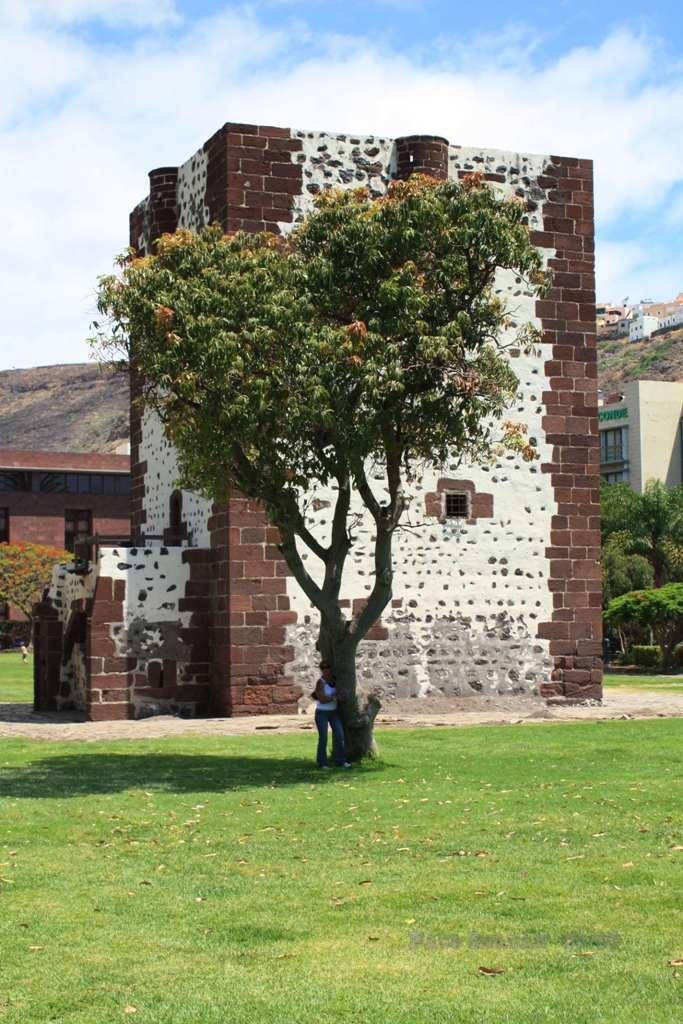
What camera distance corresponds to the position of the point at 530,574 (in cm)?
2419

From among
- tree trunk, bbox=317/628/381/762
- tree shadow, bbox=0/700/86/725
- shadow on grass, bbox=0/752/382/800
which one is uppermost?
tree trunk, bbox=317/628/381/762

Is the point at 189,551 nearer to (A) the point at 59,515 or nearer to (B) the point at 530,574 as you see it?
(B) the point at 530,574

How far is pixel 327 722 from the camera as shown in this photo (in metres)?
15.7

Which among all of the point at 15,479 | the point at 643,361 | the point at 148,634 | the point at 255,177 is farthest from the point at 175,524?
the point at 643,361

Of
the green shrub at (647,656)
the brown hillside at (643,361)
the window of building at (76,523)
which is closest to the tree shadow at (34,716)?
the green shrub at (647,656)

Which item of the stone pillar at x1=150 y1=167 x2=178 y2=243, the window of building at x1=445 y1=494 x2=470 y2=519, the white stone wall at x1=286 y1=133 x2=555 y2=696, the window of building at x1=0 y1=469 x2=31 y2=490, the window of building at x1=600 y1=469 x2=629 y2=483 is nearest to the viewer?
the white stone wall at x1=286 y1=133 x2=555 y2=696

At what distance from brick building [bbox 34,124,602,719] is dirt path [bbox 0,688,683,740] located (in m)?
0.28

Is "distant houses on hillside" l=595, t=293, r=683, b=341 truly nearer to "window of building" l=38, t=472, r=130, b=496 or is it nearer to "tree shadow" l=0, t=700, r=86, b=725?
"window of building" l=38, t=472, r=130, b=496

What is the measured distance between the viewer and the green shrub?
5172 cm

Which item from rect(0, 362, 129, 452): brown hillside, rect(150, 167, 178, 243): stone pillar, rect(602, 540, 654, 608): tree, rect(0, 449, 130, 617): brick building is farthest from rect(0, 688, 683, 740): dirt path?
rect(0, 362, 129, 452): brown hillside

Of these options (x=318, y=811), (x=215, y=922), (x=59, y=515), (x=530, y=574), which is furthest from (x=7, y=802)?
(x=59, y=515)

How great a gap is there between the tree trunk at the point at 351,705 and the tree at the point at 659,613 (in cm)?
3364

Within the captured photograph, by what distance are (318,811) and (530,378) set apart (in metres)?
13.2

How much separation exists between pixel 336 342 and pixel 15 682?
23127 millimetres
